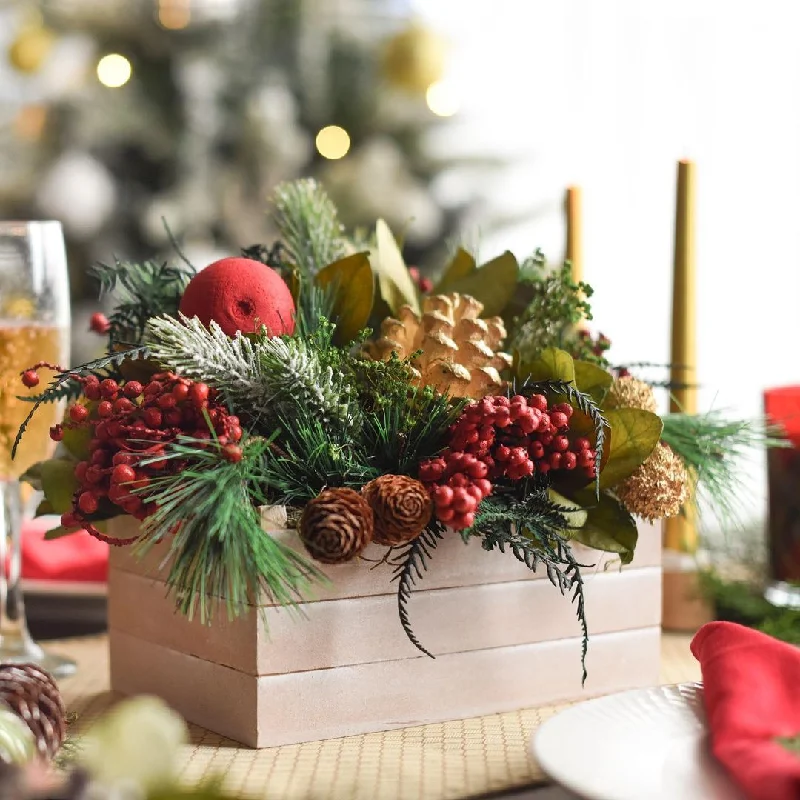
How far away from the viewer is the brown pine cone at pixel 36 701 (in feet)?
1.83

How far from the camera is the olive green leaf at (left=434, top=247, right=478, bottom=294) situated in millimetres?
847

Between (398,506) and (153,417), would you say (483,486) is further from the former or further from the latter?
(153,417)

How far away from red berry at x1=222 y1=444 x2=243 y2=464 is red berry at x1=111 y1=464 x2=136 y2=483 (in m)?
0.05

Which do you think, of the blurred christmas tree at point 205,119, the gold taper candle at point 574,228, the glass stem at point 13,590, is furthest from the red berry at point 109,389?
the blurred christmas tree at point 205,119

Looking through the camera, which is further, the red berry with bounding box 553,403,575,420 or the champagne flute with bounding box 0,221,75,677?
the champagne flute with bounding box 0,221,75,677

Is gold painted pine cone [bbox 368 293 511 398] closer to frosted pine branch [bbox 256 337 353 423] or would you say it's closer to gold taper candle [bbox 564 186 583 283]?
frosted pine branch [bbox 256 337 353 423]

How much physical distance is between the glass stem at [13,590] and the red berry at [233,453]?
0.95ft

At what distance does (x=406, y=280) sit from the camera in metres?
0.82

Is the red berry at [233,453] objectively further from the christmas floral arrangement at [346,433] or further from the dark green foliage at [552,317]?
the dark green foliage at [552,317]

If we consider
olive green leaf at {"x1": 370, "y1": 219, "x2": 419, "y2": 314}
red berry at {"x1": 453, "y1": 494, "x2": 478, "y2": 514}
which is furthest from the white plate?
olive green leaf at {"x1": 370, "y1": 219, "x2": 419, "y2": 314}

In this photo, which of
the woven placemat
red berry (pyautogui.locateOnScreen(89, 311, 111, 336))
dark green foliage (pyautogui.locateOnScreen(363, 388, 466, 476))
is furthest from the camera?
red berry (pyautogui.locateOnScreen(89, 311, 111, 336))

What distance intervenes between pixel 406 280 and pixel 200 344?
211mm

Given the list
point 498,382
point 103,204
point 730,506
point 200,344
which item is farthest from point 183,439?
point 103,204

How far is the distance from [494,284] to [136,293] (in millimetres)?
252
